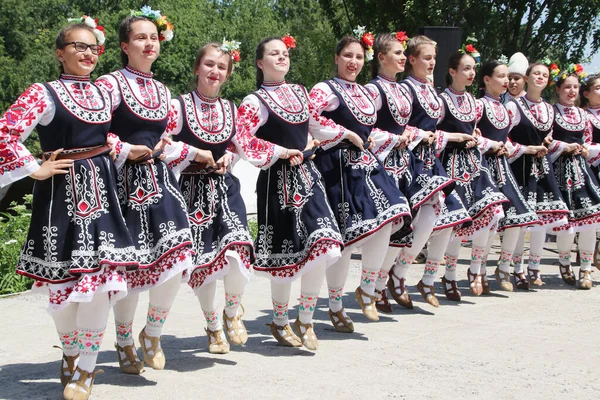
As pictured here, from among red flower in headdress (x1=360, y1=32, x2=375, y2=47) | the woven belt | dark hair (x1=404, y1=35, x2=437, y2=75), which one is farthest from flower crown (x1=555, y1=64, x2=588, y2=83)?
the woven belt

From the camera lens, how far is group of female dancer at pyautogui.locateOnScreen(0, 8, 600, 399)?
396 centimetres

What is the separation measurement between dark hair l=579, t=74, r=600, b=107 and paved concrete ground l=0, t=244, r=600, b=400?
86.3 inches

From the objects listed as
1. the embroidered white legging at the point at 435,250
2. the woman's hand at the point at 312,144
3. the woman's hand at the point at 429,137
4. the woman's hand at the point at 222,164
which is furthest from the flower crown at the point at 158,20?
the embroidered white legging at the point at 435,250

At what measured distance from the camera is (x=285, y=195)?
507cm

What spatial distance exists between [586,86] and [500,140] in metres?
1.46

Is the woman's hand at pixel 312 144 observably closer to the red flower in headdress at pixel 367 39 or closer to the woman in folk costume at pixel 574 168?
the red flower in headdress at pixel 367 39

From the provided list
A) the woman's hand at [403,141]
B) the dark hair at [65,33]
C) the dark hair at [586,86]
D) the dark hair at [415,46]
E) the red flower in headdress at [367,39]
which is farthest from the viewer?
the dark hair at [586,86]

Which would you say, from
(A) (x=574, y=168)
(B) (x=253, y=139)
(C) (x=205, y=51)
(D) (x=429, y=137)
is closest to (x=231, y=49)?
(C) (x=205, y=51)

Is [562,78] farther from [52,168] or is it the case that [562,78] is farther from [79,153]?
[52,168]

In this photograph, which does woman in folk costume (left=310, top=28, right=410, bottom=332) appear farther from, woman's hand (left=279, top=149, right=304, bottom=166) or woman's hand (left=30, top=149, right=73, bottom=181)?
woman's hand (left=30, top=149, right=73, bottom=181)

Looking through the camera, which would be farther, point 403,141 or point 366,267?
point 403,141

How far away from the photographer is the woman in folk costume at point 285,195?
4.97 metres

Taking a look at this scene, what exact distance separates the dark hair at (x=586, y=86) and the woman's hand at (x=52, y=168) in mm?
5454

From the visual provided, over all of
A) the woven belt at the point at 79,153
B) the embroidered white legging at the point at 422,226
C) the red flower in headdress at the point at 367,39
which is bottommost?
the embroidered white legging at the point at 422,226
